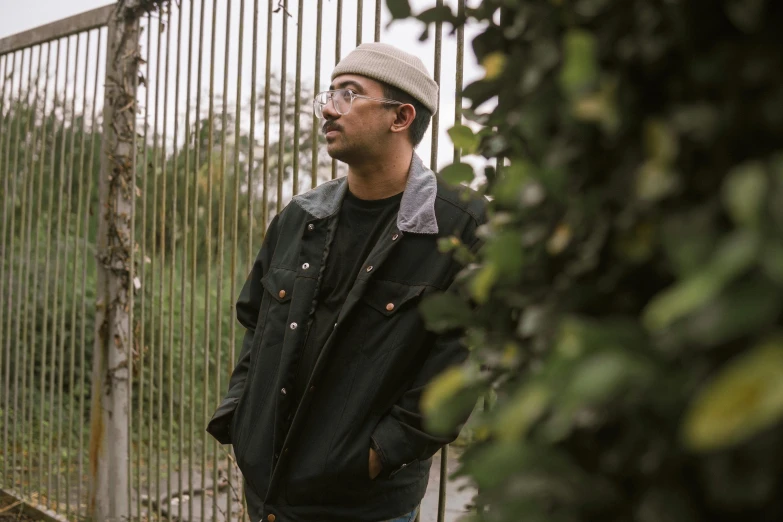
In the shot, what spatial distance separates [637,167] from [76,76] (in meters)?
4.72

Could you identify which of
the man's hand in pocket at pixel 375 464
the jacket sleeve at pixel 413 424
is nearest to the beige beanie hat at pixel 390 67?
the jacket sleeve at pixel 413 424

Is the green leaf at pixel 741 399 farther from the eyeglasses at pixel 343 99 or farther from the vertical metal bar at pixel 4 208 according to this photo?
the vertical metal bar at pixel 4 208

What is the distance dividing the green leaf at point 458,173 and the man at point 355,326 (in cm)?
117

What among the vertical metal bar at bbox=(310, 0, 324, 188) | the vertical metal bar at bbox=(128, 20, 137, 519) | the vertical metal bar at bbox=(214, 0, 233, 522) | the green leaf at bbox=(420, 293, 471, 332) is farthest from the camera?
the vertical metal bar at bbox=(128, 20, 137, 519)

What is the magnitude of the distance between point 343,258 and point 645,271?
189cm

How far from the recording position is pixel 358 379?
2.48 metres

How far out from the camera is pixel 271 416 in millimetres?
2586

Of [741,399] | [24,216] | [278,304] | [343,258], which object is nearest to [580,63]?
[741,399]

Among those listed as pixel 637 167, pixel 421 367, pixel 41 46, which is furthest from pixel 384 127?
pixel 41 46

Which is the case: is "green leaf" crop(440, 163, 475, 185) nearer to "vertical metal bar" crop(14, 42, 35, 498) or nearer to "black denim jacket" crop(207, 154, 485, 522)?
"black denim jacket" crop(207, 154, 485, 522)

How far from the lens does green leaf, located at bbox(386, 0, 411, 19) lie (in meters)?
1.14

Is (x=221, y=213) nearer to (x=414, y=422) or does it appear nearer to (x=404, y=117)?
(x=404, y=117)

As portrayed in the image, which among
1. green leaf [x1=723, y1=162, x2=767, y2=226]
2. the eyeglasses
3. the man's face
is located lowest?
green leaf [x1=723, y1=162, x2=767, y2=226]

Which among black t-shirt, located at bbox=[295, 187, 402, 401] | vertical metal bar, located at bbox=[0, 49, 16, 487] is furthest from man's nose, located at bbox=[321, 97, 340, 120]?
vertical metal bar, located at bbox=[0, 49, 16, 487]
